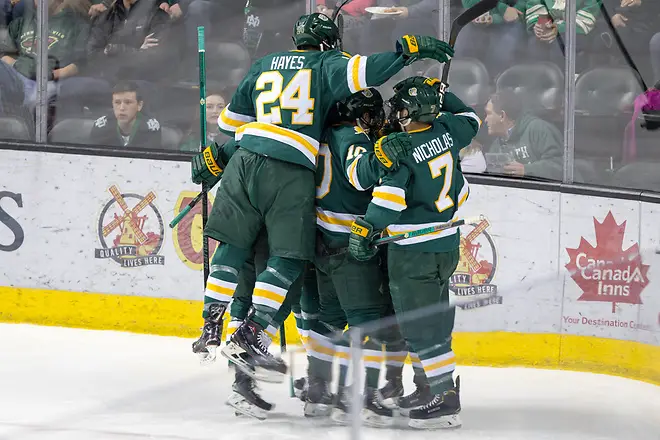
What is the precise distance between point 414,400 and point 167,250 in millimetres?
2607

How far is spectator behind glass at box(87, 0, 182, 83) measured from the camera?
609 centimetres

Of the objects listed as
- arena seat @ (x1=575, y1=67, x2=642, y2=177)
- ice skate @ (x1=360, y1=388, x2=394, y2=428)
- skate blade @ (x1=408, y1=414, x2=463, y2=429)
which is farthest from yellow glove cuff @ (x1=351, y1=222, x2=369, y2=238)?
arena seat @ (x1=575, y1=67, x2=642, y2=177)

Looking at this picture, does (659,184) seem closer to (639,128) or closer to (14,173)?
(639,128)

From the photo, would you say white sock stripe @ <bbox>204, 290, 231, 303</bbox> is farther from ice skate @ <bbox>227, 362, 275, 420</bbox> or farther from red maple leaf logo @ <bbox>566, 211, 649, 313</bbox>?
red maple leaf logo @ <bbox>566, 211, 649, 313</bbox>

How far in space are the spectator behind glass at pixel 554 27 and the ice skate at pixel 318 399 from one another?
2.44 m

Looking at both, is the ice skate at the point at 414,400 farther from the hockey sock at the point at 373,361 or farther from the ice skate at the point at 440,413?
the hockey sock at the point at 373,361

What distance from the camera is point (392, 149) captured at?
3.98m

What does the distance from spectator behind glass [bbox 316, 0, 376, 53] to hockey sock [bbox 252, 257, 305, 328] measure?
1.78m

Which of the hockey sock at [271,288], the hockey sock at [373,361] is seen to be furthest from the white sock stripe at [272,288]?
A: the hockey sock at [373,361]

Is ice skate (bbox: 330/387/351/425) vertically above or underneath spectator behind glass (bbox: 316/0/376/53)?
underneath

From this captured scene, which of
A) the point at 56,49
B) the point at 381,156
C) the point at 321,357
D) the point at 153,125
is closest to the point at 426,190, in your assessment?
the point at 381,156

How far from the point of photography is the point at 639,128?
5.34m

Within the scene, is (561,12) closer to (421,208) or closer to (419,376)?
(421,208)

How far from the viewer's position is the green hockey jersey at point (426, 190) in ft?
13.3
